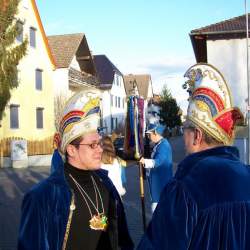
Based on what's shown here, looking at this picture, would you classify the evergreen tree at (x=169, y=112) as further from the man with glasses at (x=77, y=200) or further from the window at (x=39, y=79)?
the man with glasses at (x=77, y=200)

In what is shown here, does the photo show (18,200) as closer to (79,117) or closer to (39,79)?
(79,117)

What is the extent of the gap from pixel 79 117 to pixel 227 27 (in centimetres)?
2321

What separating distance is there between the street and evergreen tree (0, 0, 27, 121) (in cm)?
333

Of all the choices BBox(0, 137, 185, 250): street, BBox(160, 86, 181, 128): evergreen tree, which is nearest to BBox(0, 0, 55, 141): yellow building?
BBox(0, 137, 185, 250): street

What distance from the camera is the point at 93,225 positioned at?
3057mm

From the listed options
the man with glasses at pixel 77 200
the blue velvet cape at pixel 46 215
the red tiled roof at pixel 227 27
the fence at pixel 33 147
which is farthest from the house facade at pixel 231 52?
the blue velvet cape at pixel 46 215

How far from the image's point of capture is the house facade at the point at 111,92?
47875 millimetres

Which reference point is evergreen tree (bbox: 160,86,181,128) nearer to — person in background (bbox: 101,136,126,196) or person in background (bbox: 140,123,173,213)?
person in background (bbox: 140,123,173,213)

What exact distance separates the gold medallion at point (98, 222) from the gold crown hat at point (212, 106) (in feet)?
3.45

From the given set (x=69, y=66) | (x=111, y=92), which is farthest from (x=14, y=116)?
(x=111, y=92)

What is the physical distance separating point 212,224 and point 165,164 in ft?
15.8

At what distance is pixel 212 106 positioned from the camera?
2.49 meters

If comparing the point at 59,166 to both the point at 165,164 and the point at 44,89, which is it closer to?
the point at 165,164

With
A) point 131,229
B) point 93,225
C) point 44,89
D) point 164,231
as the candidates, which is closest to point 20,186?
point 131,229
